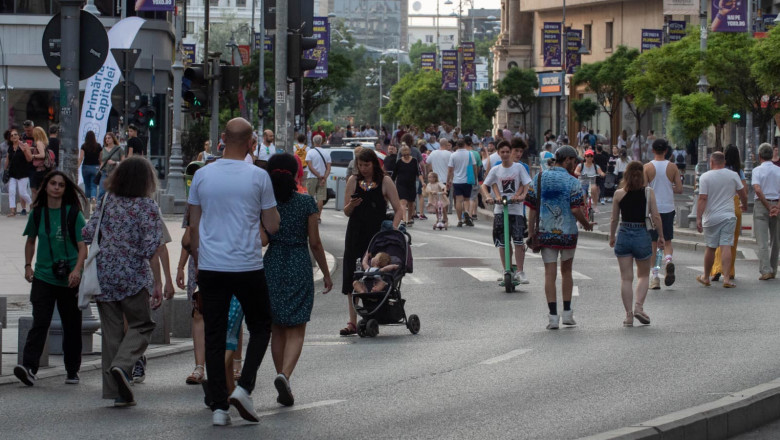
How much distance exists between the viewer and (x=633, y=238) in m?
13.6

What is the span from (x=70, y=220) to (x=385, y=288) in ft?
11.7

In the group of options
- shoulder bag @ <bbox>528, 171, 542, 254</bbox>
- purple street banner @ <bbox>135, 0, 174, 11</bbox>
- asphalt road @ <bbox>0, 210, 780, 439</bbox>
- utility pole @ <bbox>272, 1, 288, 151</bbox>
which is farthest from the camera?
purple street banner @ <bbox>135, 0, 174, 11</bbox>

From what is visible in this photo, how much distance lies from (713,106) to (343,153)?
10.7 m

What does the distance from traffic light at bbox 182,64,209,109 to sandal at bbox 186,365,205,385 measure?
11121 mm

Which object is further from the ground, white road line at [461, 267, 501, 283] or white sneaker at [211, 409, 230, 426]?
white road line at [461, 267, 501, 283]

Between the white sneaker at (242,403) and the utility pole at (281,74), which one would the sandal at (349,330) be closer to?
the white sneaker at (242,403)

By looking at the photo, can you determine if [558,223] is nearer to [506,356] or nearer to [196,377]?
[506,356]

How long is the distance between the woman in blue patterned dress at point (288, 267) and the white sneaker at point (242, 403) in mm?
729

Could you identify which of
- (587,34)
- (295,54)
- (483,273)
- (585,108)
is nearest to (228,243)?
(295,54)

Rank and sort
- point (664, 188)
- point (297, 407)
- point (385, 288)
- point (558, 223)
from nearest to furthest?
1. point (297, 407)
2. point (385, 288)
3. point (558, 223)
4. point (664, 188)

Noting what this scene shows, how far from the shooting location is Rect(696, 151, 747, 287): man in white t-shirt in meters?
17.6

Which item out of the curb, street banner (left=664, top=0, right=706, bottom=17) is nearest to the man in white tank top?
the curb

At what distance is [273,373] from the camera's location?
10672mm

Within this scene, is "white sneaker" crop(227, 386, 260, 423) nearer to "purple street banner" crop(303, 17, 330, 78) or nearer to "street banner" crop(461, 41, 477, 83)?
"purple street banner" crop(303, 17, 330, 78)
